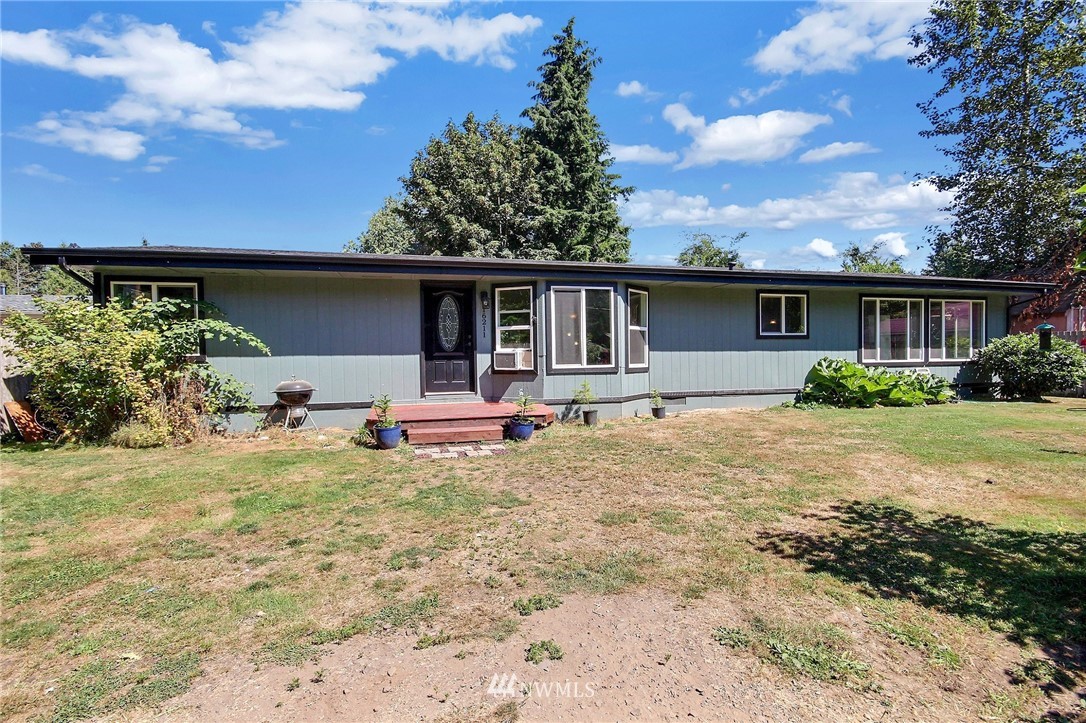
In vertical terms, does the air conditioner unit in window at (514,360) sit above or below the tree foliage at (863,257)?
below

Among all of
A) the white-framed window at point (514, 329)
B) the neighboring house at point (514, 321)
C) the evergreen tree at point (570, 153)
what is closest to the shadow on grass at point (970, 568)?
the neighboring house at point (514, 321)

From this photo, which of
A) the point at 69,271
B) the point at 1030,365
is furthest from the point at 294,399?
the point at 1030,365

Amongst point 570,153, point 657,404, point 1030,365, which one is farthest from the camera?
point 570,153

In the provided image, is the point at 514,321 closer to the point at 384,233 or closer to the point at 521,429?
the point at 521,429

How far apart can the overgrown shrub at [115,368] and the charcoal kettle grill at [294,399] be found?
904 mm

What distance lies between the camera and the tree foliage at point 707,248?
105 ft

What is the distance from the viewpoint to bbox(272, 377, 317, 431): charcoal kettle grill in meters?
7.92

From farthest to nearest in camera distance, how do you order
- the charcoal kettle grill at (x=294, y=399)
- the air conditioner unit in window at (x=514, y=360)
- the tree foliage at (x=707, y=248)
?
1. the tree foliage at (x=707, y=248)
2. the air conditioner unit in window at (x=514, y=360)
3. the charcoal kettle grill at (x=294, y=399)

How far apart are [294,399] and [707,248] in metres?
29.8

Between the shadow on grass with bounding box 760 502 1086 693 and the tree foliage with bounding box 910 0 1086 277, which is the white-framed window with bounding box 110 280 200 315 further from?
the tree foliage with bounding box 910 0 1086 277

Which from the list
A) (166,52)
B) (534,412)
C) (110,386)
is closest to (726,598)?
(534,412)

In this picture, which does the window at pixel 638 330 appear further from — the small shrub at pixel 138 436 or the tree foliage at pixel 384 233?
the tree foliage at pixel 384 233

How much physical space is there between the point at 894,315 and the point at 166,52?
602 inches

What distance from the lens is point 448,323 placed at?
29.9 ft
